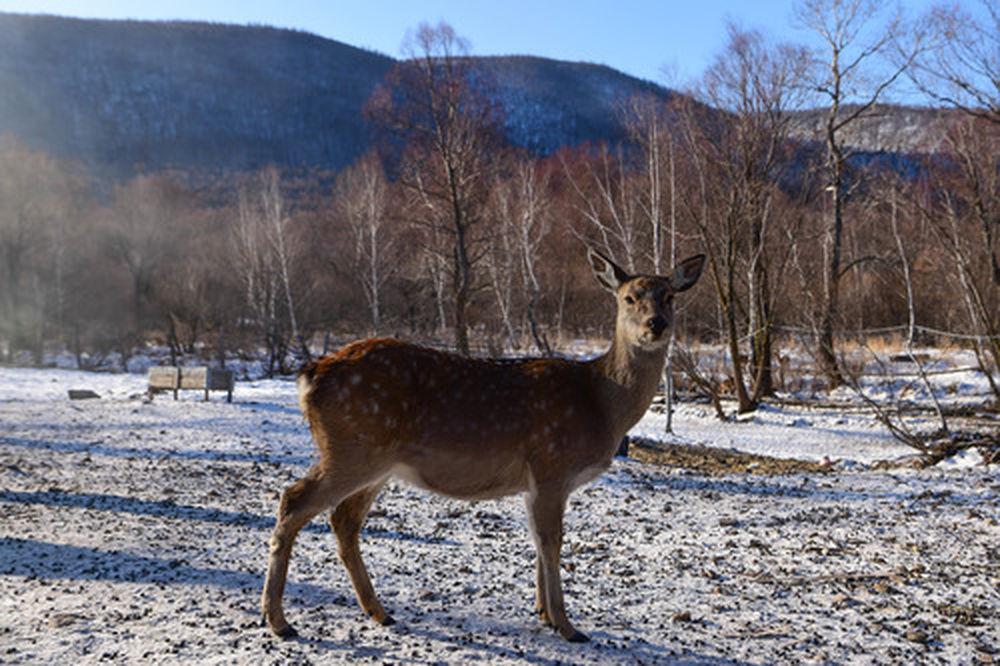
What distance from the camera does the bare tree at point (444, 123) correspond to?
2150cm

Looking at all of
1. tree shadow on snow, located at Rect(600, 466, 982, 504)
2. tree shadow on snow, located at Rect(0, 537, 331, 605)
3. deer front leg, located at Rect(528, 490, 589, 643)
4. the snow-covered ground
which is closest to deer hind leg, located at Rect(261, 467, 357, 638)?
the snow-covered ground

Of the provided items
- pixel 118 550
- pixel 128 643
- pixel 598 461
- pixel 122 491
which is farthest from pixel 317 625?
pixel 122 491

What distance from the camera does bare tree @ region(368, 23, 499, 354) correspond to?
70.5 feet

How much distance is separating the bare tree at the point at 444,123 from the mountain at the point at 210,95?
6965 centimetres

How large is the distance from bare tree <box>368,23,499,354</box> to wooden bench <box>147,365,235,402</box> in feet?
20.9

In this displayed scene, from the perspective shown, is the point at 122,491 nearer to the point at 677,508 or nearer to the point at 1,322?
the point at 677,508

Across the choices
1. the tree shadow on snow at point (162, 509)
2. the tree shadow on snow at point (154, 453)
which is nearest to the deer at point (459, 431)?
the tree shadow on snow at point (162, 509)

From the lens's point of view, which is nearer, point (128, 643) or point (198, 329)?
point (128, 643)

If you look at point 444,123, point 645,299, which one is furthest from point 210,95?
point 645,299

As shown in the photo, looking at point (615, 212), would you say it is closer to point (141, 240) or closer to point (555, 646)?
point (555, 646)

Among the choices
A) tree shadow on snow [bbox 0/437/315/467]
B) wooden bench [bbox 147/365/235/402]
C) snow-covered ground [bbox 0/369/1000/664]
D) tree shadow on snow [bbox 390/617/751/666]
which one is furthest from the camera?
wooden bench [bbox 147/365/235/402]

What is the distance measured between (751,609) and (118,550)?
4.65 meters

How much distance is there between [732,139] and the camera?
20391 mm

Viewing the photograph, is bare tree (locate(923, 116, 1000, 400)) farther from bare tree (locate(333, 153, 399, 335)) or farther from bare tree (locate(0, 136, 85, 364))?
bare tree (locate(0, 136, 85, 364))
